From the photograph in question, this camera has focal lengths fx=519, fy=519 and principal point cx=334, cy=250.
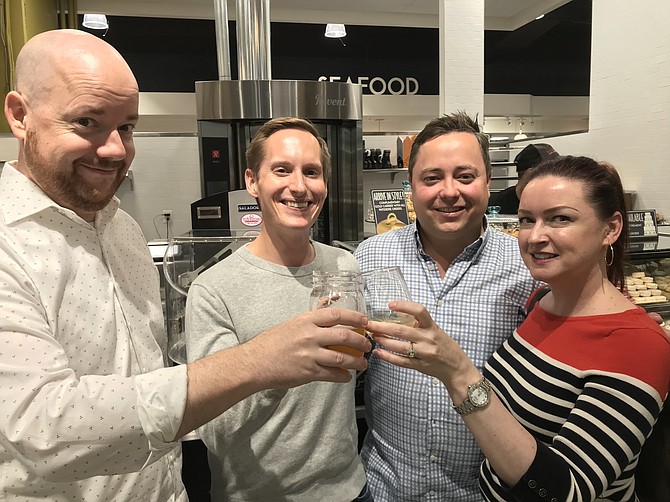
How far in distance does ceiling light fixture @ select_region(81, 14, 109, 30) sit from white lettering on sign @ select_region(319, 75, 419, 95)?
116 inches

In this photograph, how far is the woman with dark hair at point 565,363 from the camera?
3.59 ft

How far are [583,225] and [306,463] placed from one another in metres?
0.93

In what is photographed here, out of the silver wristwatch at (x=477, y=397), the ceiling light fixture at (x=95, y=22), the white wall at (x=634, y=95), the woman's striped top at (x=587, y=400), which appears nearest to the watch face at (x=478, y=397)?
the silver wristwatch at (x=477, y=397)

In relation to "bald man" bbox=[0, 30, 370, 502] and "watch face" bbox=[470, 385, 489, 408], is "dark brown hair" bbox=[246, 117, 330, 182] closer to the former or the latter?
"bald man" bbox=[0, 30, 370, 502]

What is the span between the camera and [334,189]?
13.4 feet

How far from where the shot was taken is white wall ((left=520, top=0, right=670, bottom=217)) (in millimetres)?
4523

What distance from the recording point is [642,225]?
9.57 ft

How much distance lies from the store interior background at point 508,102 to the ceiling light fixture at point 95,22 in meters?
0.12

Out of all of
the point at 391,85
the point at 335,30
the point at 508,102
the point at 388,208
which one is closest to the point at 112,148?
the point at 388,208

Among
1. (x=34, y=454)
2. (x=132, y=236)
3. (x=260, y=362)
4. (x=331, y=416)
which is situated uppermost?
(x=132, y=236)

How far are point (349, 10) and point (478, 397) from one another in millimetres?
7210

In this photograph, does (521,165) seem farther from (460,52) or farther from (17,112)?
(17,112)

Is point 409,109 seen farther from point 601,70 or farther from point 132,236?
point 132,236

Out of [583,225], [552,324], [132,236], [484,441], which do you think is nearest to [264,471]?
[484,441]
